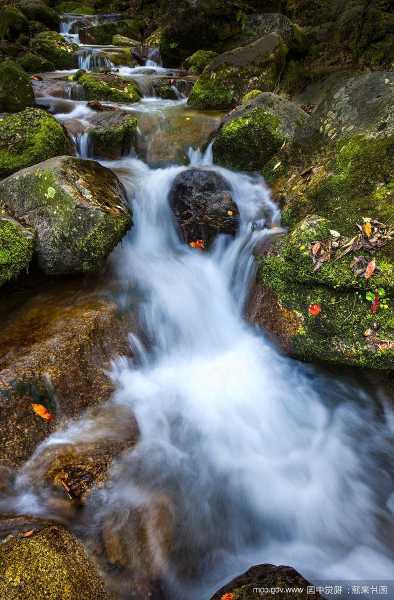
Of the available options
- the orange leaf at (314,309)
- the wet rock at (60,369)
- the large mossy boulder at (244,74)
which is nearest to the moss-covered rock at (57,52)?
the large mossy boulder at (244,74)

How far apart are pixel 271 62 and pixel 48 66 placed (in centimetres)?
913

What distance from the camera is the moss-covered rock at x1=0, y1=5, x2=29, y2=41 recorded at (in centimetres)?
1661

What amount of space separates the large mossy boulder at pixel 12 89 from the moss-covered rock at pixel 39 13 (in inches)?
601

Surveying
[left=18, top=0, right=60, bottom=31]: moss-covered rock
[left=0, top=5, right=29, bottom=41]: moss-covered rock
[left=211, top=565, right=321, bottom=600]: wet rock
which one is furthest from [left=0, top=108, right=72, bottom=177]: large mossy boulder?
[left=18, top=0, right=60, bottom=31]: moss-covered rock

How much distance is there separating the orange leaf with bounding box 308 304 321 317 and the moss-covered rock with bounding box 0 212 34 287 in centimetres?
352

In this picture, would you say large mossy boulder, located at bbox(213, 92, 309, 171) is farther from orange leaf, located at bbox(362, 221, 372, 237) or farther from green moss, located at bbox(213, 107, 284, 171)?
orange leaf, located at bbox(362, 221, 372, 237)

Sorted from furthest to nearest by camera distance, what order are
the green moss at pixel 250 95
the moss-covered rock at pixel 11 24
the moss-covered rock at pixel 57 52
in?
the moss-covered rock at pixel 11 24 < the moss-covered rock at pixel 57 52 < the green moss at pixel 250 95

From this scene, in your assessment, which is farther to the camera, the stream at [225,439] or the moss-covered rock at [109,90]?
the moss-covered rock at [109,90]

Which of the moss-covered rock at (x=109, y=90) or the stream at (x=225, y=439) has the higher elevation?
the moss-covered rock at (x=109, y=90)

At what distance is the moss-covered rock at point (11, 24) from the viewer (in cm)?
1661

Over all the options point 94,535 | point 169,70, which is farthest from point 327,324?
point 169,70

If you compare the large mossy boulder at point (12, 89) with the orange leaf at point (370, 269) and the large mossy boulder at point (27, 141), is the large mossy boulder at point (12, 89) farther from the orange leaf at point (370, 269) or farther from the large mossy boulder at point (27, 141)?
the orange leaf at point (370, 269)

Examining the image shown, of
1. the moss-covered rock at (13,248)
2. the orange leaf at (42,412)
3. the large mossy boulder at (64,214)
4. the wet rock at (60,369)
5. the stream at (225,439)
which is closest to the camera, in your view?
the stream at (225,439)

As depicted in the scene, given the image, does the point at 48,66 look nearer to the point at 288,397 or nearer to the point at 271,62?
the point at 271,62
